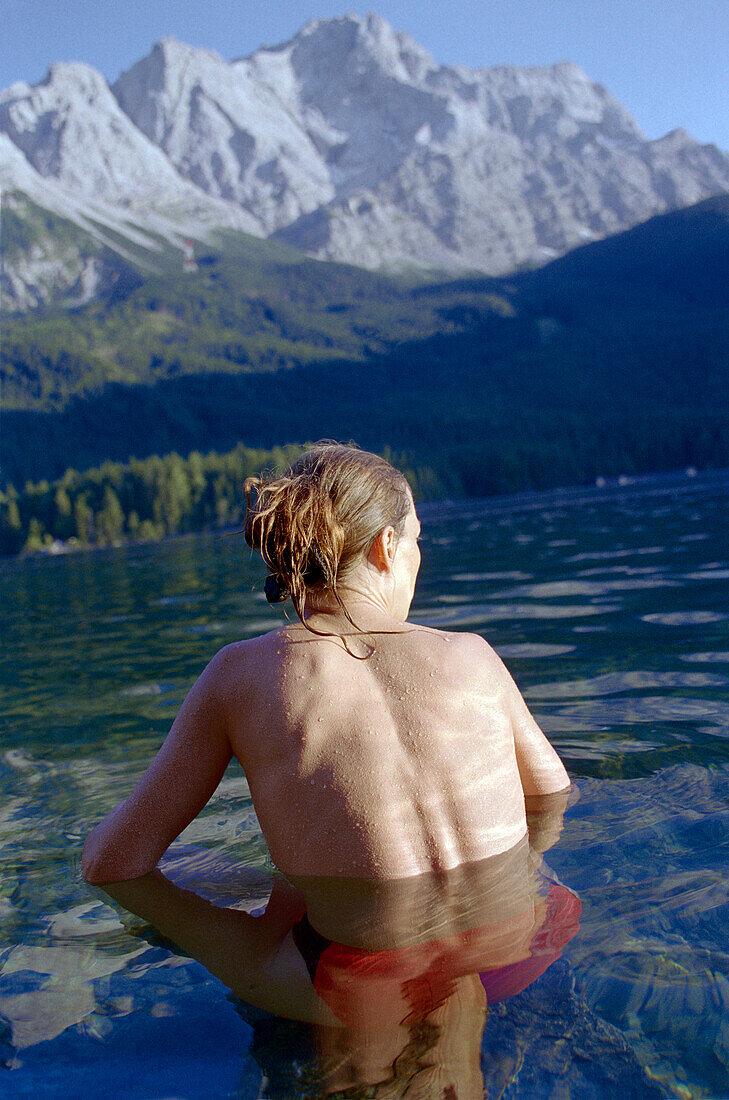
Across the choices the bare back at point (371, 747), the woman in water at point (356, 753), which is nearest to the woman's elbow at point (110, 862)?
the woman in water at point (356, 753)

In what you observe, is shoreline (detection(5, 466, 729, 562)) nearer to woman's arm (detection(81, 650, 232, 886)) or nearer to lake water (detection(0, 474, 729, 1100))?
lake water (detection(0, 474, 729, 1100))

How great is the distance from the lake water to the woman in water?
0.27 m

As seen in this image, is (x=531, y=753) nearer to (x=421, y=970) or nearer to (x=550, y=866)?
(x=550, y=866)

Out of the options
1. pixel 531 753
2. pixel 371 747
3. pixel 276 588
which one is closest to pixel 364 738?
pixel 371 747

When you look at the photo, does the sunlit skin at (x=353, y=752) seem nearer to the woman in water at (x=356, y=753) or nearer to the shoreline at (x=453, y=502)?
the woman in water at (x=356, y=753)

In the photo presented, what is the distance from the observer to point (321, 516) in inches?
114

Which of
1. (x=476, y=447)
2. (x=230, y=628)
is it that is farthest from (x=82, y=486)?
(x=230, y=628)

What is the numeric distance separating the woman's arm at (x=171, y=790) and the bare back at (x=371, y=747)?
0.08m

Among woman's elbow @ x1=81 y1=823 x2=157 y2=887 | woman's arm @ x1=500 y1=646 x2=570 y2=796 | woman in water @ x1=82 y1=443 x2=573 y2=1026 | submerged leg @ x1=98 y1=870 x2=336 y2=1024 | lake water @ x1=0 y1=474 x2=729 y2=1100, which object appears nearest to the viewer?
lake water @ x1=0 y1=474 x2=729 y2=1100

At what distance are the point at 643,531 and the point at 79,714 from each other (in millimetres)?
18137

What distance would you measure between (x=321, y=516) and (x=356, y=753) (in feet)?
2.56

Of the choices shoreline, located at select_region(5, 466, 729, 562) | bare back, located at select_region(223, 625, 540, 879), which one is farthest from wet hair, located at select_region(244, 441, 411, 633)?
shoreline, located at select_region(5, 466, 729, 562)

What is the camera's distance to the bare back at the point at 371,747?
284cm

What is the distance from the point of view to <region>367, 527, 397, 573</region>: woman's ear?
3.04 metres
